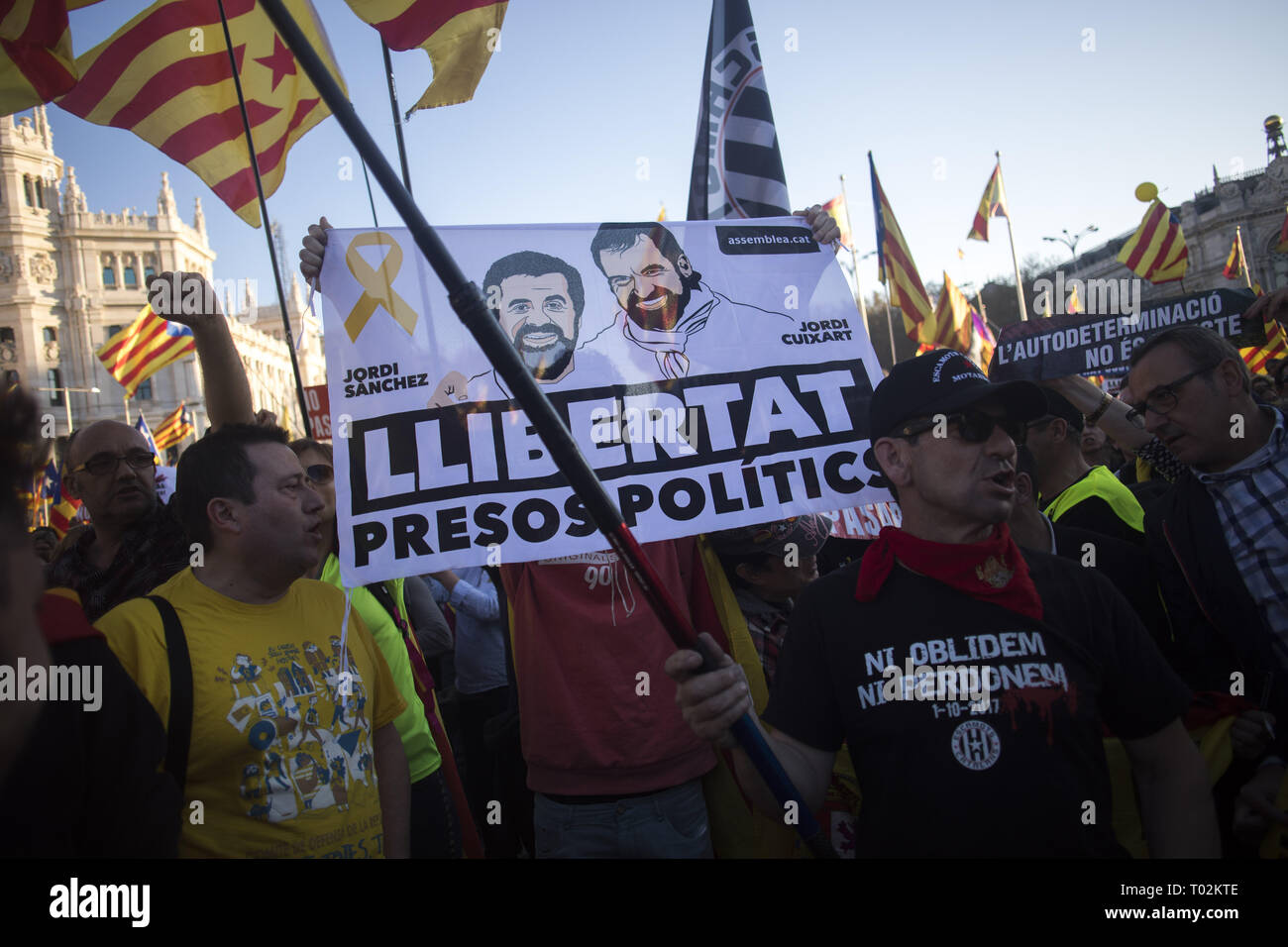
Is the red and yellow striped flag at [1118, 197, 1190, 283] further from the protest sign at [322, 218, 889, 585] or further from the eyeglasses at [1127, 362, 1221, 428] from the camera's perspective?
the protest sign at [322, 218, 889, 585]

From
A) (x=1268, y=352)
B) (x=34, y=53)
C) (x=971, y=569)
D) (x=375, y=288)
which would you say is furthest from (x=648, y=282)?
(x=1268, y=352)

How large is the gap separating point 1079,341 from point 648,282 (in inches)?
88.8

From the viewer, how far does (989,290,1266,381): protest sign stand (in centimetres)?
377

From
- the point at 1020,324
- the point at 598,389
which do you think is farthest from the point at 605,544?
the point at 1020,324

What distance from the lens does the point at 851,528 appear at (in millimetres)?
3545

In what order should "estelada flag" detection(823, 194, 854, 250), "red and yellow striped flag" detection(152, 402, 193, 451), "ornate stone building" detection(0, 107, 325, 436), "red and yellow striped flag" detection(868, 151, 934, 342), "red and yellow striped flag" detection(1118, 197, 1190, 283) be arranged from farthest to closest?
"ornate stone building" detection(0, 107, 325, 436), "estelada flag" detection(823, 194, 854, 250), "red and yellow striped flag" detection(152, 402, 193, 451), "red and yellow striped flag" detection(1118, 197, 1190, 283), "red and yellow striped flag" detection(868, 151, 934, 342)

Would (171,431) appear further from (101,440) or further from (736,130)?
(736,130)

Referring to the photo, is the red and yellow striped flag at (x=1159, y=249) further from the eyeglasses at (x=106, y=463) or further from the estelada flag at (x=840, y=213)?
the eyeglasses at (x=106, y=463)

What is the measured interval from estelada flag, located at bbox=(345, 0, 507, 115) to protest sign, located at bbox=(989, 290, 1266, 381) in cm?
286

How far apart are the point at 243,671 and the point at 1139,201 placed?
41.7 feet

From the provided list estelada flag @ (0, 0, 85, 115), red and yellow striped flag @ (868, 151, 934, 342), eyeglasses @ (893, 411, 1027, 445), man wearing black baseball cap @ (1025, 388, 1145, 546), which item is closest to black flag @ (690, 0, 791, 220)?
man wearing black baseball cap @ (1025, 388, 1145, 546)

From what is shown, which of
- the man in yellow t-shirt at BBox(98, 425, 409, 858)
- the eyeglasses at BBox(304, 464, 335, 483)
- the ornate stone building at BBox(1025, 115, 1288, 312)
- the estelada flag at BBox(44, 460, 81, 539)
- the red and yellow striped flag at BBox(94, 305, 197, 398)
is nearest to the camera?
the man in yellow t-shirt at BBox(98, 425, 409, 858)

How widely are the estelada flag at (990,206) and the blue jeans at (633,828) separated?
47.5 feet

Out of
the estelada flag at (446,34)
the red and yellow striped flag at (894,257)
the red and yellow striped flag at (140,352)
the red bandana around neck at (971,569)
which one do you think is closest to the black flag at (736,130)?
the estelada flag at (446,34)
